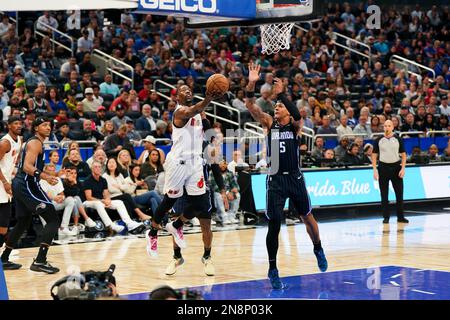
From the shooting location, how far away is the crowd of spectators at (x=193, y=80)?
1706 cm

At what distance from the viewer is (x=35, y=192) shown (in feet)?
35.0

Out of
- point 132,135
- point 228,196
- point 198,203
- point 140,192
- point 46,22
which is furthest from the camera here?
point 46,22

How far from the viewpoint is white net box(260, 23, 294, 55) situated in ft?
42.2

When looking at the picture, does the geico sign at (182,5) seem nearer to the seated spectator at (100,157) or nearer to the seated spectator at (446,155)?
the seated spectator at (100,157)

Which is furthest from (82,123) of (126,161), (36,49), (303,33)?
(303,33)

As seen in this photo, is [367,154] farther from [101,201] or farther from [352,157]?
[101,201]

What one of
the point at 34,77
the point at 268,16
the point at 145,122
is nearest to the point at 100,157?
the point at 145,122

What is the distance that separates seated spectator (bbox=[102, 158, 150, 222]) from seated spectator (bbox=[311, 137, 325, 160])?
4687 millimetres

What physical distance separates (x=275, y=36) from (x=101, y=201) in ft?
13.8


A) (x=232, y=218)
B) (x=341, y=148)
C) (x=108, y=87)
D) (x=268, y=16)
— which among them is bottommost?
(x=232, y=218)

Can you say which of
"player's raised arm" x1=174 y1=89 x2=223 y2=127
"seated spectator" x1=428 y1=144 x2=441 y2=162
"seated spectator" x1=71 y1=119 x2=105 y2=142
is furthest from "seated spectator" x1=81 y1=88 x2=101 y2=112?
"player's raised arm" x1=174 y1=89 x2=223 y2=127

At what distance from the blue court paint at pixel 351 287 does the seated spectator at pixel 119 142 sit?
6784mm

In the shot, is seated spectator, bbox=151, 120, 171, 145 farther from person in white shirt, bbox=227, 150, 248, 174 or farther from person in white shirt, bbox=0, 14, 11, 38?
person in white shirt, bbox=0, 14, 11, 38
